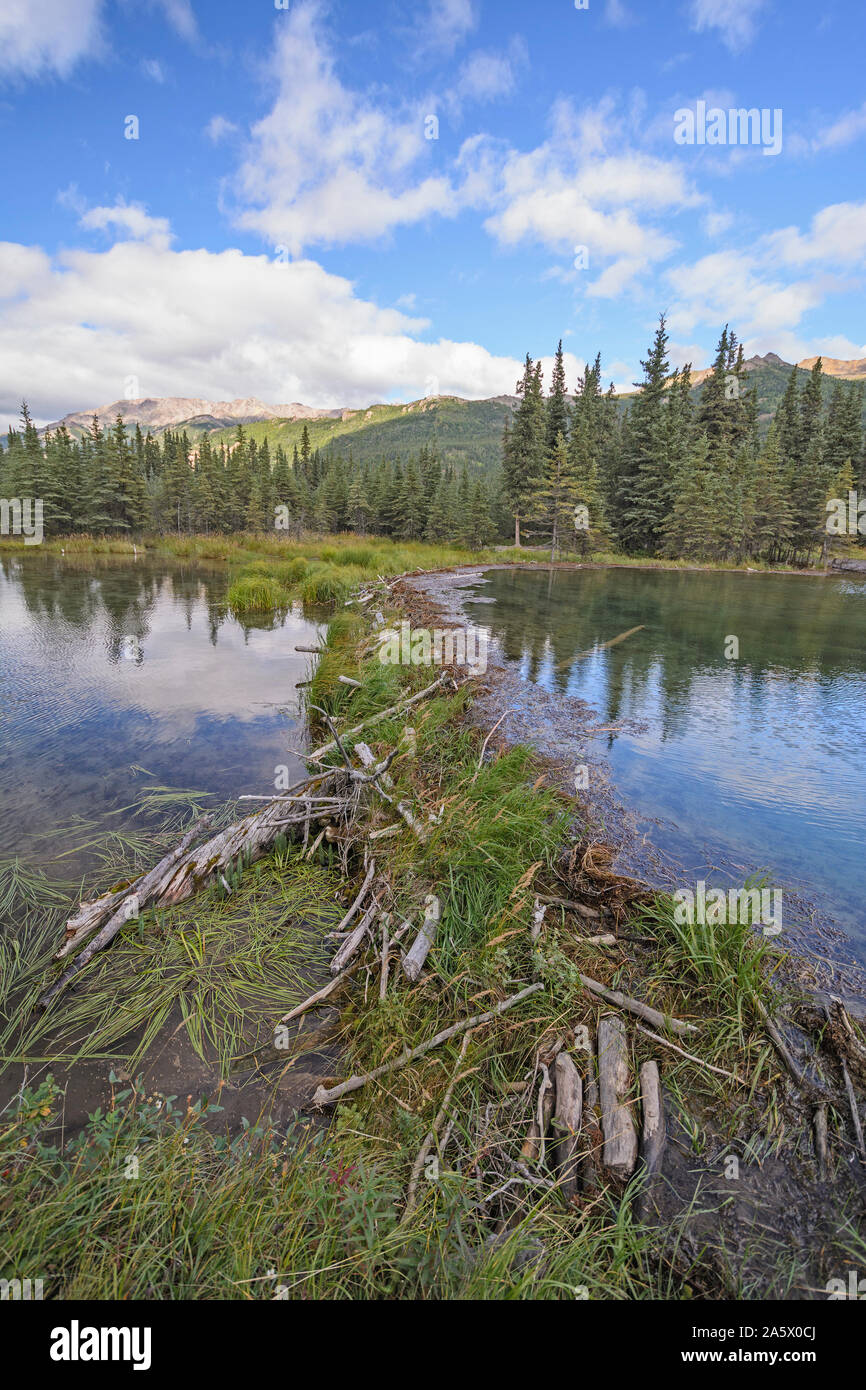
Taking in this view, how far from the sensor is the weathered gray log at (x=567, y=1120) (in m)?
2.57

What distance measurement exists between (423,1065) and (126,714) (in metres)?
8.47

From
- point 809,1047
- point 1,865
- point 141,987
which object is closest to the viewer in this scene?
point 809,1047

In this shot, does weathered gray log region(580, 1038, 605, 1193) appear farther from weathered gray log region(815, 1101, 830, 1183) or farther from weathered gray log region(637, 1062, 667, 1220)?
weathered gray log region(815, 1101, 830, 1183)

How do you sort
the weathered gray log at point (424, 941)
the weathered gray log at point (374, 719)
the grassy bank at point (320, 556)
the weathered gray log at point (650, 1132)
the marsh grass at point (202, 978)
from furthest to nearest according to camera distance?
the grassy bank at point (320, 556)
the weathered gray log at point (374, 719)
the weathered gray log at point (424, 941)
the marsh grass at point (202, 978)
the weathered gray log at point (650, 1132)

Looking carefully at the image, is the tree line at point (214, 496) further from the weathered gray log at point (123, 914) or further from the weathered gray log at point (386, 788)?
the weathered gray log at point (123, 914)

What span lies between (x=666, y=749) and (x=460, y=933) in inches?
212

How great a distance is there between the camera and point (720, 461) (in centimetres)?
5228

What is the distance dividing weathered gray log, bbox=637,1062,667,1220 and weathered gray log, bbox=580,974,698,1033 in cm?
30

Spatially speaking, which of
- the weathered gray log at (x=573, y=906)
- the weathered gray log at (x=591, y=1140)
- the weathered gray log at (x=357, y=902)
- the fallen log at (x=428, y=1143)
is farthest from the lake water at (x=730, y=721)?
the fallen log at (x=428, y=1143)

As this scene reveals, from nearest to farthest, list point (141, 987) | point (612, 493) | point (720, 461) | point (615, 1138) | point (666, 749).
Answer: point (615, 1138) → point (141, 987) → point (666, 749) → point (720, 461) → point (612, 493)

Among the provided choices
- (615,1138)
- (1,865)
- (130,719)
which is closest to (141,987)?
(1,865)

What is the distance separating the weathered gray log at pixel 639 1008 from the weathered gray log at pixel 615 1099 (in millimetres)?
132

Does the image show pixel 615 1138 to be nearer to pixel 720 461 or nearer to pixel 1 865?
pixel 1 865

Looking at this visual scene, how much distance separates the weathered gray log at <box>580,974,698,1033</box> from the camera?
10.2 feet
